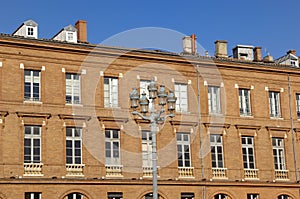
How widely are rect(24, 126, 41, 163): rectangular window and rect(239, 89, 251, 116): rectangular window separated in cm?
1449

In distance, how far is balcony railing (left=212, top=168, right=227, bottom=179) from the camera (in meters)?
40.2

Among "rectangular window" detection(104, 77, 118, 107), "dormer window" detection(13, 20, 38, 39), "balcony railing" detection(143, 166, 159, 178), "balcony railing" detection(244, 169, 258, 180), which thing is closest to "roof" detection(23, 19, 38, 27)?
"dormer window" detection(13, 20, 38, 39)

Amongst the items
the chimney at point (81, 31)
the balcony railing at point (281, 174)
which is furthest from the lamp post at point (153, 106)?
the balcony railing at point (281, 174)

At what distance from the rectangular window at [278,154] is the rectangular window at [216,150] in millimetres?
4347

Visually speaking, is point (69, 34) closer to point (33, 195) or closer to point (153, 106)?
point (33, 195)

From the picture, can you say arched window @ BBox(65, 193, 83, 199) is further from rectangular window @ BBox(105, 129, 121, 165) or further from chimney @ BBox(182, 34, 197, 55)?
chimney @ BBox(182, 34, 197, 55)

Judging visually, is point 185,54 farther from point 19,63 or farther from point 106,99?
point 19,63

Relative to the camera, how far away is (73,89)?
122 feet

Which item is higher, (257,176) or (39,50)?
(39,50)

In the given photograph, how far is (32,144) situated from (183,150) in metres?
9.92

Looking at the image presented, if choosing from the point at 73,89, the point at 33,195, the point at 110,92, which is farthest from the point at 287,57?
the point at 33,195

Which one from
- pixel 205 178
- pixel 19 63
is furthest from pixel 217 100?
pixel 19 63

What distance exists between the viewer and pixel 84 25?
40469 millimetres

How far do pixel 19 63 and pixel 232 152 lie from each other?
15091 mm
